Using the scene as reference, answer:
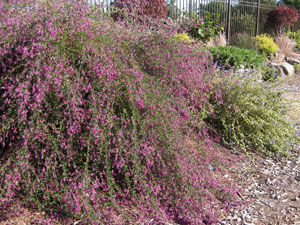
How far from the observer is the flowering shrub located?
1557cm

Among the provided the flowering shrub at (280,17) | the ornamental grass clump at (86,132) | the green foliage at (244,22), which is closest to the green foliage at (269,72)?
the ornamental grass clump at (86,132)

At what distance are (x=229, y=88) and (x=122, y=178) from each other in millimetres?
2341

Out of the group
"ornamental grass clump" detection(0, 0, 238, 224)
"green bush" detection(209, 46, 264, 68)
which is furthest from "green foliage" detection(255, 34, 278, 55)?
"ornamental grass clump" detection(0, 0, 238, 224)

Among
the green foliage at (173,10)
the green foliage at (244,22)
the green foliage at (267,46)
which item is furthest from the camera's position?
the green foliage at (244,22)

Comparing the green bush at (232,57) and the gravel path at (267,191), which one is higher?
the green bush at (232,57)

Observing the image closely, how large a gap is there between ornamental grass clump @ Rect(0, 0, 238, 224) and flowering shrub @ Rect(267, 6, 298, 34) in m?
14.4

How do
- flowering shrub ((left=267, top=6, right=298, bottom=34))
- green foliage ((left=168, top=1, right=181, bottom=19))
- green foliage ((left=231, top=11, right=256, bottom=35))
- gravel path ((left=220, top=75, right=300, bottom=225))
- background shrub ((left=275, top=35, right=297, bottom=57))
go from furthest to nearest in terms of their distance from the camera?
flowering shrub ((left=267, top=6, right=298, bottom=34)) → green foliage ((left=231, top=11, right=256, bottom=35)) → background shrub ((left=275, top=35, right=297, bottom=57)) → green foliage ((left=168, top=1, right=181, bottom=19)) → gravel path ((left=220, top=75, right=300, bottom=225))

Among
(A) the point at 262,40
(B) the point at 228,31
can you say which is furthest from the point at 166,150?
(B) the point at 228,31

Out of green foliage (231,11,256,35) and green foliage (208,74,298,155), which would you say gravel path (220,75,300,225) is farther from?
green foliage (231,11,256,35)

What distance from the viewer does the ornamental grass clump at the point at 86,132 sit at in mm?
2594

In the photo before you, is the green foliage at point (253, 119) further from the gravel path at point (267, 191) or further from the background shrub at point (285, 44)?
the background shrub at point (285, 44)

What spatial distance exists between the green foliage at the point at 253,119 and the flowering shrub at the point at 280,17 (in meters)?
12.3

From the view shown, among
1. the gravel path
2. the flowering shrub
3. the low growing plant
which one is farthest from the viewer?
the flowering shrub

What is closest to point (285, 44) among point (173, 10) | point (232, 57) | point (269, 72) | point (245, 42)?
point (245, 42)
